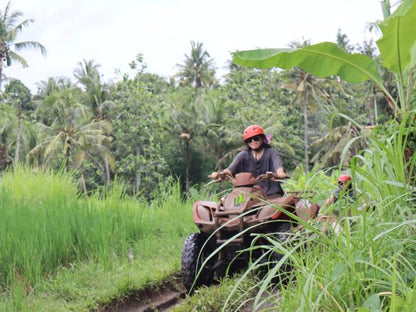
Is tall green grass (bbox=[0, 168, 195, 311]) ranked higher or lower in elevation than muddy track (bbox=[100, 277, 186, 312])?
higher

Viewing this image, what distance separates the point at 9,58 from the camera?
39.5 metres

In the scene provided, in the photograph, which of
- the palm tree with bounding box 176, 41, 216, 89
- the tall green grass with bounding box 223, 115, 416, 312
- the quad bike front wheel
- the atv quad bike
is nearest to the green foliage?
the tall green grass with bounding box 223, 115, 416, 312

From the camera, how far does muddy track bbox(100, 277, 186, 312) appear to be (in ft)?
17.9

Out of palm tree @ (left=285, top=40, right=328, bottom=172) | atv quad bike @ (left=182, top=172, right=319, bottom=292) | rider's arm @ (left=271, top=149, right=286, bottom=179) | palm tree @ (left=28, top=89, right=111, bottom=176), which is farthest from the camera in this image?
A: palm tree @ (left=285, top=40, right=328, bottom=172)

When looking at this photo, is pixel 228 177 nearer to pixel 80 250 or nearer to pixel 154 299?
pixel 154 299

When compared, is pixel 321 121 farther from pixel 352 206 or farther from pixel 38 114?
pixel 352 206

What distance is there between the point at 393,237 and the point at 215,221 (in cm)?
309

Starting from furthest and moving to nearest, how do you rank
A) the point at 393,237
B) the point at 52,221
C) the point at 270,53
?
the point at 52,221 < the point at 270,53 < the point at 393,237

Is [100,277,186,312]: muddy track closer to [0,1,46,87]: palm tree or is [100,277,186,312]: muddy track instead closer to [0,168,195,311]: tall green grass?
[0,168,195,311]: tall green grass

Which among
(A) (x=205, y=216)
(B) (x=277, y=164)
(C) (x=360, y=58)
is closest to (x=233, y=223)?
(A) (x=205, y=216)

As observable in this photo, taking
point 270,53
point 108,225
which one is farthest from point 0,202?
point 270,53

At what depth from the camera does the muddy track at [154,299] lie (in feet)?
17.9

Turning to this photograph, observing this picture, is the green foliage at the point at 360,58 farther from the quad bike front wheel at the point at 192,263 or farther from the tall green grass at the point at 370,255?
the quad bike front wheel at the point at 192,263

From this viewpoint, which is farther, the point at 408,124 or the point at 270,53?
the point at 270,53
